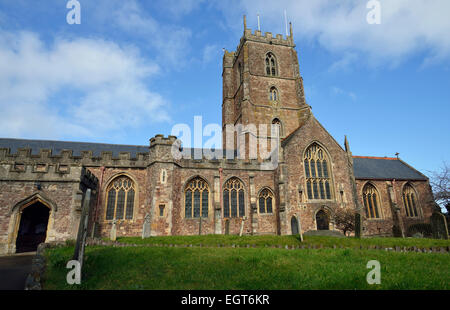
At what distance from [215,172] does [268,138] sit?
9666 mm

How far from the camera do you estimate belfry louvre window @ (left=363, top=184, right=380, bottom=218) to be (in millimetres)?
23422

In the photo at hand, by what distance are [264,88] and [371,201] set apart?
17058 mm

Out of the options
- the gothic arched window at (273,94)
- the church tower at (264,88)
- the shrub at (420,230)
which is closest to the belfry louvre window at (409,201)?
the shrub at (420,230)

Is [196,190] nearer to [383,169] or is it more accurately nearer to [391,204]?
[391,204]

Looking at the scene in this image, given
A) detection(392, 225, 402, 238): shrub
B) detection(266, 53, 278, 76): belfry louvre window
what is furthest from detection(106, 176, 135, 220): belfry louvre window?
detection(392, 225, 402, 238): shrub

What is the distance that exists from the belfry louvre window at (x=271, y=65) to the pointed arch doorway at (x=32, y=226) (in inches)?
1087

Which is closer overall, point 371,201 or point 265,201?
point 265,201

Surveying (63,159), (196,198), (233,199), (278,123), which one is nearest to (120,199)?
(63,159)

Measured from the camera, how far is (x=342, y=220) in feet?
61.9

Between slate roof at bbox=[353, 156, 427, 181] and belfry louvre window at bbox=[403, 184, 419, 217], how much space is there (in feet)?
3.75

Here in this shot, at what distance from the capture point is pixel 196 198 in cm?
1975
